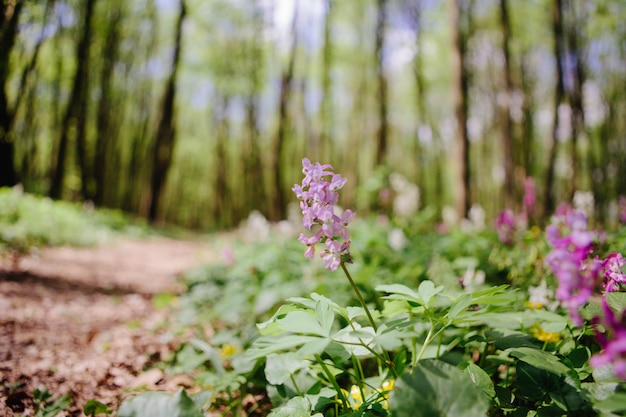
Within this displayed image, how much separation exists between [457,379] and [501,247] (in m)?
3.04

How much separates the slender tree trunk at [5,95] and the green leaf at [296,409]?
645 cm

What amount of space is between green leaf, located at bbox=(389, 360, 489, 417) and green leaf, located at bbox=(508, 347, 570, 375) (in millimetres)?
239

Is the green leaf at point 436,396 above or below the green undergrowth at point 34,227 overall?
above

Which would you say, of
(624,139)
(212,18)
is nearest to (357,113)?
(212,18)

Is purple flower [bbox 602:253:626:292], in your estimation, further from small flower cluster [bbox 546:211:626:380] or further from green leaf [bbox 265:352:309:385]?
green leaf [bbox 265:352:309:385]

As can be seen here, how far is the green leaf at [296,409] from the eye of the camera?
56.9 inches

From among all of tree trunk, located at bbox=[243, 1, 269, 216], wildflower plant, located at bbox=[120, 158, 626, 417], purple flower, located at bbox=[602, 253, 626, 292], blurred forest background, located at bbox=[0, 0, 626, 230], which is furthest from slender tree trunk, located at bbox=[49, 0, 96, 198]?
purple flower, located at bbox=[602, 253, 626, 292]

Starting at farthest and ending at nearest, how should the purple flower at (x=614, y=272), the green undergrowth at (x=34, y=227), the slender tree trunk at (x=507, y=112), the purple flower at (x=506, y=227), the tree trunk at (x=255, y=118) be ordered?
the tree trunk at (x=255, y=118) → the slender tree trunk at (x=507, y=112) → the green undergrowth at (x=34, y=227) → the purple flower at (x=506, y=227) → the purple flower at (x=614, y=272)

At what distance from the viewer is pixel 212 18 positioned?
781 inches

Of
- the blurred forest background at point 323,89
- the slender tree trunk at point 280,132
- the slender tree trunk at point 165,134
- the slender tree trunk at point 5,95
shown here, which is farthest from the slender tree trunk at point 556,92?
the slender tree trunk at point 165,134

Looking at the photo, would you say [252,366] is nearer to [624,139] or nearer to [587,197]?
[587,197]

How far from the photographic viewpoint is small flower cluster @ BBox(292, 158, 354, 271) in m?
1.33

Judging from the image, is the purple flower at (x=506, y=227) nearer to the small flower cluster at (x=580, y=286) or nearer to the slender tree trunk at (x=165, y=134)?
the small flower cluster at (x=580, y=286)

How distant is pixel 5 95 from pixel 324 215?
367 inches
